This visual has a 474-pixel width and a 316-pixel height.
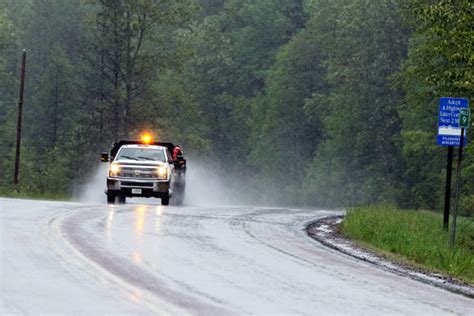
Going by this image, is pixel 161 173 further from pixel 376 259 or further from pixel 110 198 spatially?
pixel 376 259

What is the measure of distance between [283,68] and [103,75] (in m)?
17.5

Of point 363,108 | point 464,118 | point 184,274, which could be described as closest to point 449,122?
point 464,118

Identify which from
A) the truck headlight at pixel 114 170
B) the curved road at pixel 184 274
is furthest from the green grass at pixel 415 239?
the truck headlight at pixel 114 170

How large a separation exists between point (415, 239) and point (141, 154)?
542 inches

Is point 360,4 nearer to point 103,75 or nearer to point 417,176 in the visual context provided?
point 417,176

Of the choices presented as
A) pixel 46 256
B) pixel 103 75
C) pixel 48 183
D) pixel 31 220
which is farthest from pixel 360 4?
Result: pixel 46 256

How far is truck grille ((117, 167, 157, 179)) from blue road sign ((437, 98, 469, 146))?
12174 mm

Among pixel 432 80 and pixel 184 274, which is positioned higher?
pixel 432 80

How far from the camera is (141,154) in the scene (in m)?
33.7

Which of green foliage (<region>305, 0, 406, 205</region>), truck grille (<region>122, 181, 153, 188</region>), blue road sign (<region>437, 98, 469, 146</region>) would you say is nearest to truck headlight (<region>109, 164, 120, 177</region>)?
truck grille (<region>122, 181, 153, 188</region>)

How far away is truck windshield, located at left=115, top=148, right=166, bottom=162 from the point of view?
33.4m

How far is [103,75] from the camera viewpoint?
7131cm

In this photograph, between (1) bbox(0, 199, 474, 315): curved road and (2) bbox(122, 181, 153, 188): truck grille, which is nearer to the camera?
(1) bbox(0, 199, 474, 315): curved road

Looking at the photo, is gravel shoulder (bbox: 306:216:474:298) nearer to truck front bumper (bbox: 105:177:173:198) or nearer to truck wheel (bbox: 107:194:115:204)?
truck front bumper (bbox: 105:177:173:198)
